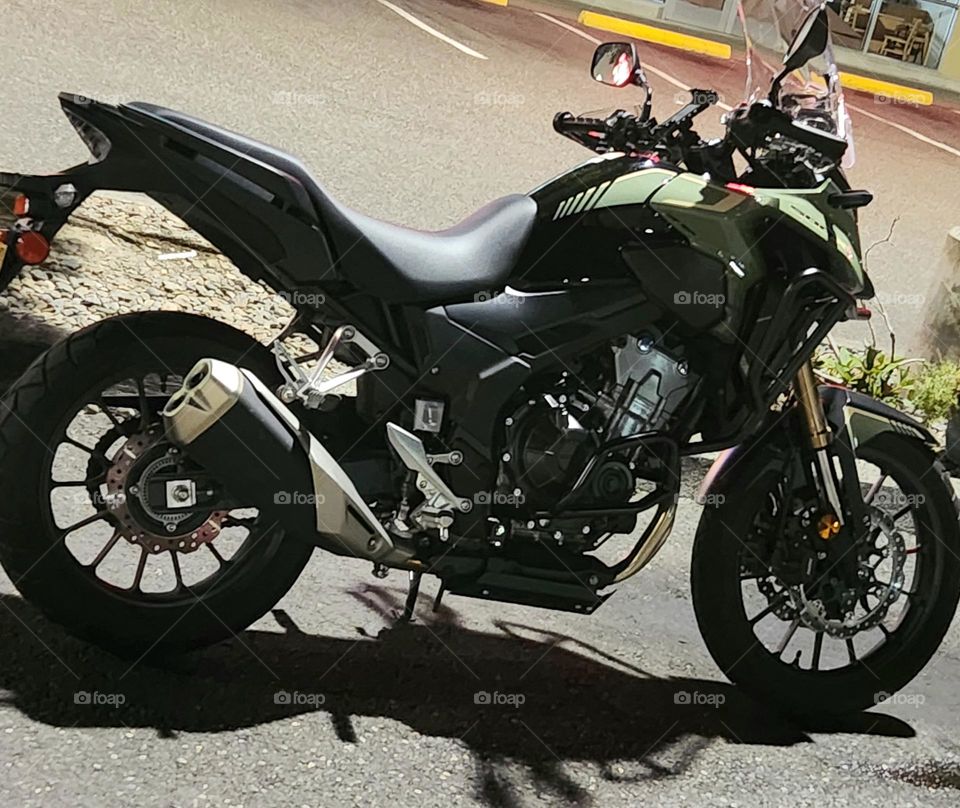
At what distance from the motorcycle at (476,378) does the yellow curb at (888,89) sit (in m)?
4.72

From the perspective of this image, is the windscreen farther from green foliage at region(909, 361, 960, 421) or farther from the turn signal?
green foliage at region(909, 361, 960, 421)

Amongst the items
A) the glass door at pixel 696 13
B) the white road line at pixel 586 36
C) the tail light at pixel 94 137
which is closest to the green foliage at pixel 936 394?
the glass door at pixel 696 13

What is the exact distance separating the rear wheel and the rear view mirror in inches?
40.1

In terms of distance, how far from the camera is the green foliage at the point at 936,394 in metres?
5.27

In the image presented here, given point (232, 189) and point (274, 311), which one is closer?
point (232, 189)

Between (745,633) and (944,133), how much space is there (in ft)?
19.1

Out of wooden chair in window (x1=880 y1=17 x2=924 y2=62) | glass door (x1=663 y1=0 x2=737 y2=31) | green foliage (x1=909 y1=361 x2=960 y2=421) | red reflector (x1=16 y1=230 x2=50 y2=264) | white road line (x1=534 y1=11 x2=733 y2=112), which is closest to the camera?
red reflector (x1=16 y1=230 x2=50 y2=264)

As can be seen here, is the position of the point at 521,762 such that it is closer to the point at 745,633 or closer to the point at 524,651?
the point at 524,651

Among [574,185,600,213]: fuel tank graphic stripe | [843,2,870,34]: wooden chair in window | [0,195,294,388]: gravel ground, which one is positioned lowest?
[0,195,294,388]: gravel ground

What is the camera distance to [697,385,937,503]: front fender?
305 centimetres

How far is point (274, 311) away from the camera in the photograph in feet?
15.2

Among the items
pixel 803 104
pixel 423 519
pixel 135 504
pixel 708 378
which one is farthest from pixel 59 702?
pixel 803 104

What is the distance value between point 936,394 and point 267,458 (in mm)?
3670

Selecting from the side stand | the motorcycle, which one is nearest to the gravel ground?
the motorcycle
